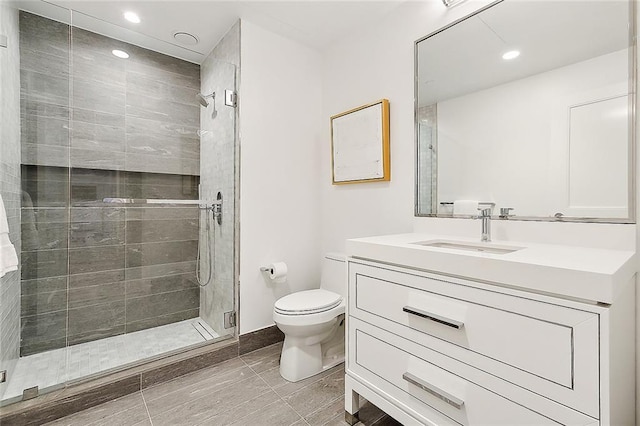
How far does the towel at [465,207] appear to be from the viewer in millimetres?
1579

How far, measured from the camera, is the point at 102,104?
82.7 inches

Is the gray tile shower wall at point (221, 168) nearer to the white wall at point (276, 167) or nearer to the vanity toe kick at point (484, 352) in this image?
the white wall at point (276, 167)

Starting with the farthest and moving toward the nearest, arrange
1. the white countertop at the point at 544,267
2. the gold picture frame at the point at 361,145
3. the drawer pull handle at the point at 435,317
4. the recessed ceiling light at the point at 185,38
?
the recessed ceiling light at the point at 185,38
the gold picture frame at the point at 361,145
the drawer pull handle at the point at 435,317
the white countertop at the point at 544,267

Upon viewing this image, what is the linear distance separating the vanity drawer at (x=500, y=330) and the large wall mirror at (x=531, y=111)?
68 cm

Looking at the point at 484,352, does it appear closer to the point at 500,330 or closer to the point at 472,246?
the point at 500,330

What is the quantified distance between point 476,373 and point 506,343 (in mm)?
156

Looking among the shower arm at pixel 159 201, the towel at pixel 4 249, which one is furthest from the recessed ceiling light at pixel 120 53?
the towel at pixel 4 249

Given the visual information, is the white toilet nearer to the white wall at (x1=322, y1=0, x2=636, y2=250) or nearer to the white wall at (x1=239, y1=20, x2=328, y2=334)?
the white wall at (x1=239, y1=20, x2=328, y2=334)

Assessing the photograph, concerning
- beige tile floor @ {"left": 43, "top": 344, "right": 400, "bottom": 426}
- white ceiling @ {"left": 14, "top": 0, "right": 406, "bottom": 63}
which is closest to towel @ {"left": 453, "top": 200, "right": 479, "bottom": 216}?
beige tile floor @ {"left": 43, "top": 344, "right": 400, "bottom": 426}

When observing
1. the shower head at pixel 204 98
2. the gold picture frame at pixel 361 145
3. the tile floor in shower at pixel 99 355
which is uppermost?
the shower head at pixel 204 98

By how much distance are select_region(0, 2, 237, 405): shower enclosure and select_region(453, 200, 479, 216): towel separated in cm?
149

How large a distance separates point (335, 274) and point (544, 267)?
1.40 m

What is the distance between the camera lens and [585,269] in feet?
2.52

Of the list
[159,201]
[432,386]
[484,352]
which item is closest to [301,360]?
[432,386]
